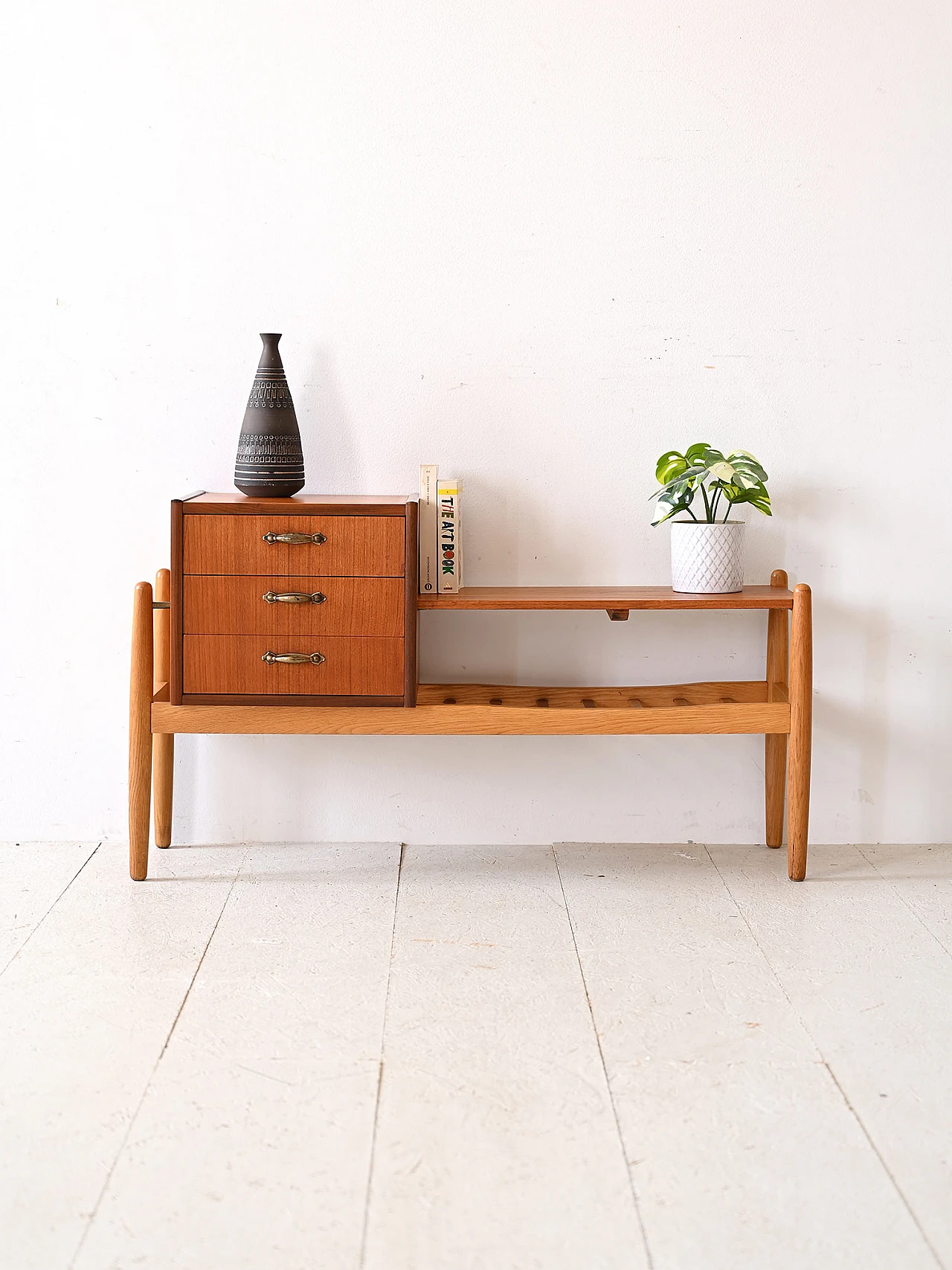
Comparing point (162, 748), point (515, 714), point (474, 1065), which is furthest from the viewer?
point (162, 748)

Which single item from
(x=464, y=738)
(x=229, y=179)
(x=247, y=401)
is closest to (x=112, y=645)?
(x=247, y=401)

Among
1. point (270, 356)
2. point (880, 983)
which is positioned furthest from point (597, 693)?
point (270, 356)

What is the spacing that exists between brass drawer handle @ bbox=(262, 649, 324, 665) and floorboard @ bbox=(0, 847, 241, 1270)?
1.62 ft

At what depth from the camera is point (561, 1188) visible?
1.45 m

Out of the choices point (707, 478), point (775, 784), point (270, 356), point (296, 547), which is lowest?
point (775, 784)

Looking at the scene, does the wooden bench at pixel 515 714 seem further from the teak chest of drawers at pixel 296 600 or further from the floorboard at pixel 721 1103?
the floorboard at pixel 721 1103

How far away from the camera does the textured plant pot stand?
2455mm

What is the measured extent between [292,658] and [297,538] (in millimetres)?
236

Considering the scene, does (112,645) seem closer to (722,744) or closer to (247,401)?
(247,401)

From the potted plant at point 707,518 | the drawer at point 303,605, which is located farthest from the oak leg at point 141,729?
the potted plant at point 707,518

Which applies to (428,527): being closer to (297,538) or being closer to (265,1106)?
(297,538)

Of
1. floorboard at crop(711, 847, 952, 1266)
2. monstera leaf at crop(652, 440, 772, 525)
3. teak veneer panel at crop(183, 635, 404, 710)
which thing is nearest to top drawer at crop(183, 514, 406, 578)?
teak veneer panel at crop(183, 635, 404, 710)

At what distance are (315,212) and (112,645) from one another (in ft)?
3.46

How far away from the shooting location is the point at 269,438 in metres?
2.43
